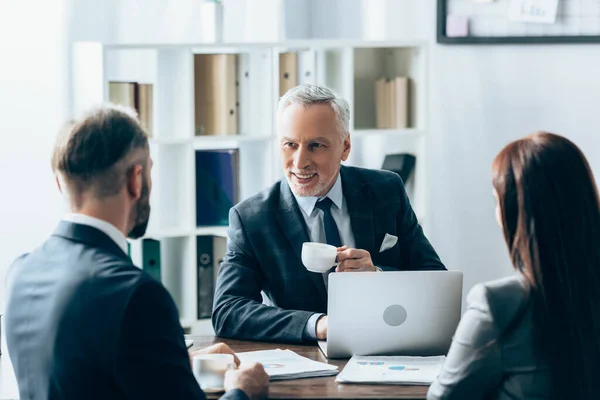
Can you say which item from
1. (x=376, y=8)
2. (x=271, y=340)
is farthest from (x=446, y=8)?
(x=271, y=340)

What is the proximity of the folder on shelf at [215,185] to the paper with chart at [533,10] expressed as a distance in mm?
1402

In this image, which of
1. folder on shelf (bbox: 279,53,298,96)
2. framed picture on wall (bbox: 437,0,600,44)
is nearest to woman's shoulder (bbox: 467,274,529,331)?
folder on shelf (bbox: 279,53,298,96)

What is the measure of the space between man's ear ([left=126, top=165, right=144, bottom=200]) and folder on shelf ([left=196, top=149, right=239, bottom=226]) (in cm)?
193

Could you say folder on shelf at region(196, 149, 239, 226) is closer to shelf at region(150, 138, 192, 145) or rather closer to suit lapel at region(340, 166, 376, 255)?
shelf at region(150, 138, 192, 145)

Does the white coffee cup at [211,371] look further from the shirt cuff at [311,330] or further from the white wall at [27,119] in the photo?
the white wall at [27,119]

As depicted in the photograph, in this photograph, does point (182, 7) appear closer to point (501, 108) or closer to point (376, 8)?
point (376, 8)

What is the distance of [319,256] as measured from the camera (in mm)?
2109

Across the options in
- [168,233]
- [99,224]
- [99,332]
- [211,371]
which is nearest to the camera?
[99,332]

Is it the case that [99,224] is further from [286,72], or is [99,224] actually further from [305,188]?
[286,72]

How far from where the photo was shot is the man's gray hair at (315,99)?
249cm

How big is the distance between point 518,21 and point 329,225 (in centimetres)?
187

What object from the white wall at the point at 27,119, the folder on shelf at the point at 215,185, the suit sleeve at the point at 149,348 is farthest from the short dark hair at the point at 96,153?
the folder on shelf at the point at 215,185

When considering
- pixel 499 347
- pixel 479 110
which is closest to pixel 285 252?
pixel 499 347

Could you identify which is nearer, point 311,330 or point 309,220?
point 311,330
